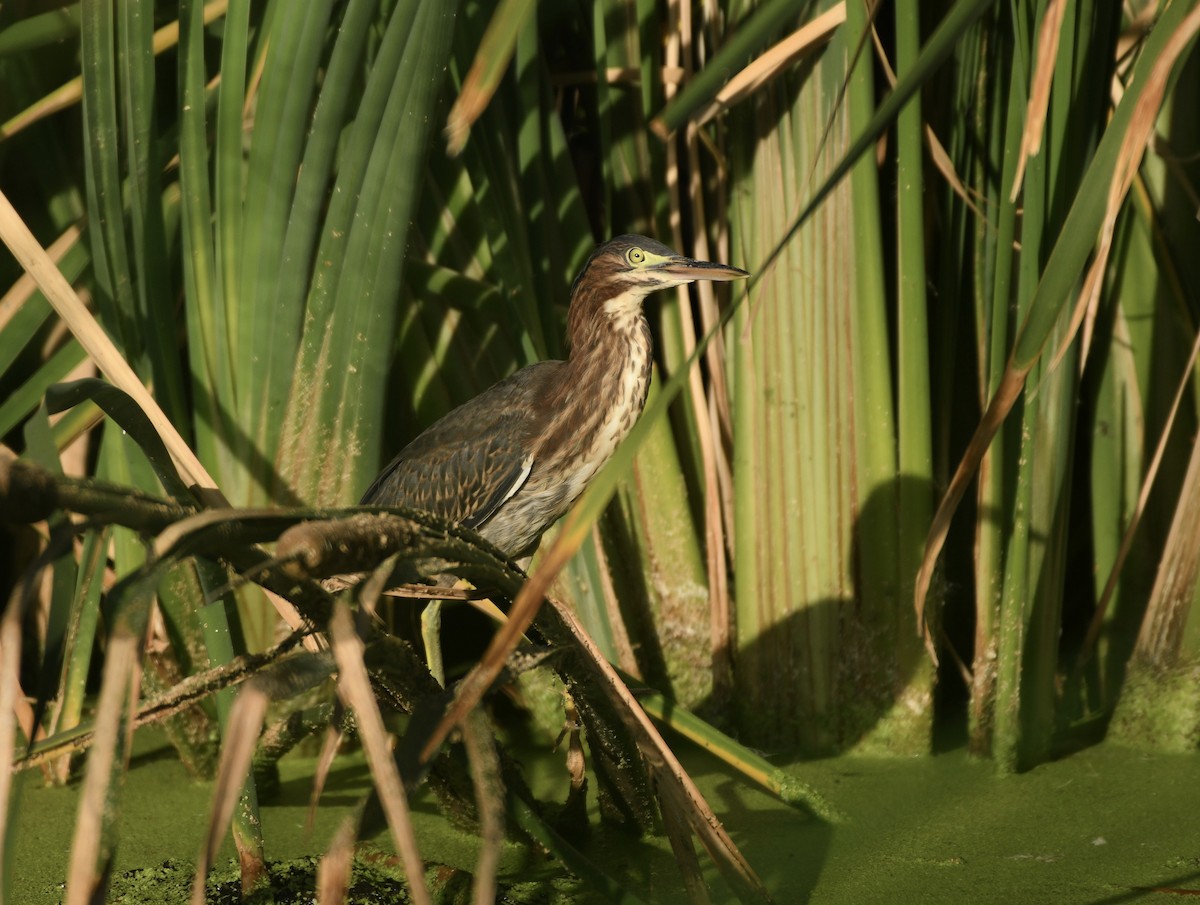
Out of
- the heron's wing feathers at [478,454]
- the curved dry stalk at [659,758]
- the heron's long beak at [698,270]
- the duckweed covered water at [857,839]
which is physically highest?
the heron's long beak at [698,270]

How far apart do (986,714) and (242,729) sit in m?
2.17

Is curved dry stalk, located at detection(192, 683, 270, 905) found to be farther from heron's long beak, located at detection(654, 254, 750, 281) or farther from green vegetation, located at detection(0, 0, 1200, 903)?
heron's long beak, located at detection(654, 254, 750, 281)

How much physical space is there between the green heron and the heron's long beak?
93mm

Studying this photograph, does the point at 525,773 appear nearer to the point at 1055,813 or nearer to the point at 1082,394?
the point at 1055,813

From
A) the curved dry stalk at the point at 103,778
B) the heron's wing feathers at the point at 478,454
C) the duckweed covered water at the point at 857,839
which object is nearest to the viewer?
the curved dry stalk at the point at 103,778

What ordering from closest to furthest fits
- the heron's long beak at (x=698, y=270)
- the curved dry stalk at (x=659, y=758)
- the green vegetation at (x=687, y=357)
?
the curved dry stalk at (x=659, y=758) → the green vegetation at (x=687, y=357) → the heron's long beak at (x=698, y=270)

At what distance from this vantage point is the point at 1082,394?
3.18 meters

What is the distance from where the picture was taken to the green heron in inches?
116

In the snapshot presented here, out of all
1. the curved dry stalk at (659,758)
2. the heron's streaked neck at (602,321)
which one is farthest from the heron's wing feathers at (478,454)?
the curved dry stalk at (659,758)

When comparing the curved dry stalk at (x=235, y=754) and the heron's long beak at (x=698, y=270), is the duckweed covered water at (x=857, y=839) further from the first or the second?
the curved dry stalk at (x=235, y=754)

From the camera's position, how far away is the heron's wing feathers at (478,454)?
295cm

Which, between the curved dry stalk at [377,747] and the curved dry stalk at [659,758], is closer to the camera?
the curved dry stalk at [377,747]

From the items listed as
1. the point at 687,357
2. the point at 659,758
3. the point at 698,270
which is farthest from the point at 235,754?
the point at 698,270

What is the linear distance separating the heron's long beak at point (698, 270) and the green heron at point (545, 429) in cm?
9
